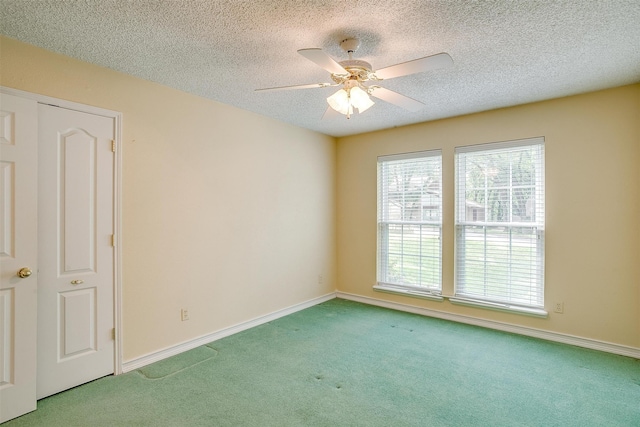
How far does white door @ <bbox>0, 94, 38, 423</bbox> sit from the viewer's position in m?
2.14

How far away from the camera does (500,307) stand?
3.76 m

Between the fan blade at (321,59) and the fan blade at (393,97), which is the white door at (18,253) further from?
the fan blade at (393,97)

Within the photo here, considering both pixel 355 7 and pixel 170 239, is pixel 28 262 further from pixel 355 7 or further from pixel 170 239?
pixel 355 7

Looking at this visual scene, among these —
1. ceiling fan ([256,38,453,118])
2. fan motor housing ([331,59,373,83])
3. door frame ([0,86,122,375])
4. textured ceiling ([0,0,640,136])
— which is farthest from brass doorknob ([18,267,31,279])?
fan motor housing ([331,59,373,83])

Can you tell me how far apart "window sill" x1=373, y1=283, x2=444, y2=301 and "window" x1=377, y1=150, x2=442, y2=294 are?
0.02 m

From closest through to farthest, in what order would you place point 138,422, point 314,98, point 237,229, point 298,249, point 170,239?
1. point 138,422
2. point 170,239
3. point 314,98
4. point 237,229
5. point 298,249

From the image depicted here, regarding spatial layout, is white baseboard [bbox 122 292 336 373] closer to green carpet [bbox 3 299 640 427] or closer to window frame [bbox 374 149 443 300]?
green carpet [bbox 3 299 640 427]

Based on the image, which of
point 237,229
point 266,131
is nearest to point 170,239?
point 237,229

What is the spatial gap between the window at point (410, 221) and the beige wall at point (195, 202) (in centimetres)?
106

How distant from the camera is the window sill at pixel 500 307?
353 cm

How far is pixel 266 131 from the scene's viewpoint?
13.3 ft

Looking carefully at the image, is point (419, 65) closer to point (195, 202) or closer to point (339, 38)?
point (339, 38)

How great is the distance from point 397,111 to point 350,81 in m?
1.73

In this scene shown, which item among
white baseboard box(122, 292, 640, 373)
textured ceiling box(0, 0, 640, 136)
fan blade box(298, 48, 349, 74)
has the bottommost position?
white baseboard box(122, 292, 640, 373)
